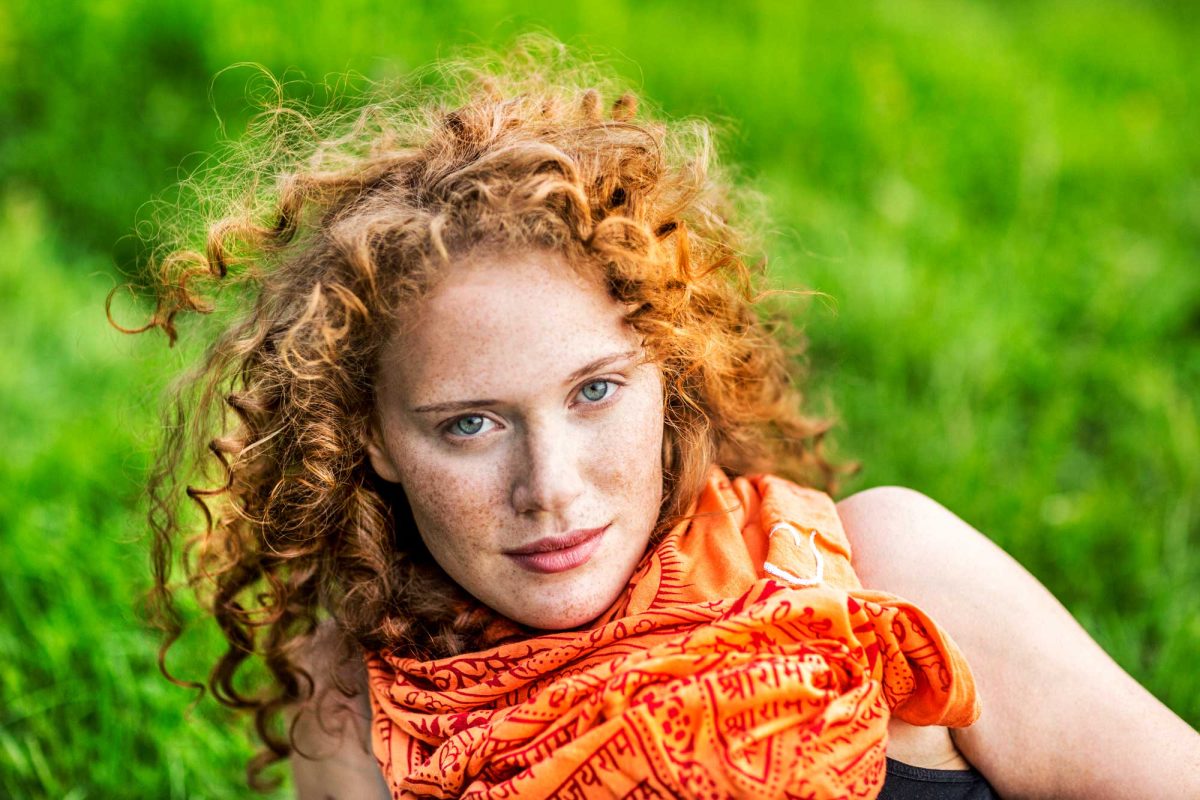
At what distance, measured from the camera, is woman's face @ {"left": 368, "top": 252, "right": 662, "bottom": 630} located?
1.67m

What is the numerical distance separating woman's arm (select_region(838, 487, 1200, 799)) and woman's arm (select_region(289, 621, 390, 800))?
3.11 ft

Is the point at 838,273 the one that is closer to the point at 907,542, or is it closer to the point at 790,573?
the point at 907,542

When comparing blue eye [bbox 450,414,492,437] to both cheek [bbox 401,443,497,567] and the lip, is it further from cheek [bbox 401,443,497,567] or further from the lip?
the lip

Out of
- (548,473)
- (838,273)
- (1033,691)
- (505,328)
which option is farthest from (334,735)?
(838,273)

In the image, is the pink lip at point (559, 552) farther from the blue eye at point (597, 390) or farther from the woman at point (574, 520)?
the blue eye at point (597, 390)

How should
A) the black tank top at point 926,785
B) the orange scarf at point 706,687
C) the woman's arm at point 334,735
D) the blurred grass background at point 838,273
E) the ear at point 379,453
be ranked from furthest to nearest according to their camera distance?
1. the blurred grass background at point 838,273
2. the woman's arm at point 334,735
3. the ear at point 379,453
4. the black tank top at point 926,785
5. the orange scarf at point 706,687

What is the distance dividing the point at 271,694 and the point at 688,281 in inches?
46.6

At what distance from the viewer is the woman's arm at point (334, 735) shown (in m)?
2.13

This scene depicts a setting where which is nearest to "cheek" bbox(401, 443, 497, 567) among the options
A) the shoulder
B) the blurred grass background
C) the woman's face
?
the woman's face

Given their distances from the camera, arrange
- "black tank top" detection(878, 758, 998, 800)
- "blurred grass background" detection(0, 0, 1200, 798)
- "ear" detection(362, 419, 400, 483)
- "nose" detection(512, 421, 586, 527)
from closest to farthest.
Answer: "nose" detection(512, 421, 586, 527)
"black tank top" detection(878, 758, 998, 800)
"ear" detection(362, 419, 400, 483)
"blurred grass background" detection(0, 0, 1200, 798)

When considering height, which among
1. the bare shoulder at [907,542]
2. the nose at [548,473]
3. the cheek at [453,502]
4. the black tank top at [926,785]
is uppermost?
the nose at [548,473]

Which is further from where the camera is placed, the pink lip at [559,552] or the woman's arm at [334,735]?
the woman's arm at [334,735]

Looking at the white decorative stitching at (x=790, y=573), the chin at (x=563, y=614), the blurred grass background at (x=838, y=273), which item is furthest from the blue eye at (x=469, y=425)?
the blurred grass background at (x=838, y=273)

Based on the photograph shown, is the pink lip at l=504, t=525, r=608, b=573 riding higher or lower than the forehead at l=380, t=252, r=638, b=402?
lower
